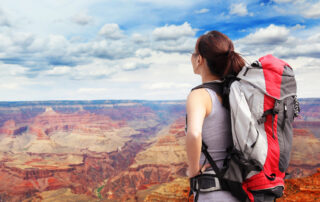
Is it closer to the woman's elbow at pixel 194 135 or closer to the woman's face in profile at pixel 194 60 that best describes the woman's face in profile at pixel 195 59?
the woman's face in profile at pixel 194 60

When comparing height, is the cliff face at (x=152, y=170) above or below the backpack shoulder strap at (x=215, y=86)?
below

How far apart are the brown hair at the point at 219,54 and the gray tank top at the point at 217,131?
11.8 inches

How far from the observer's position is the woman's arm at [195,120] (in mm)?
1791

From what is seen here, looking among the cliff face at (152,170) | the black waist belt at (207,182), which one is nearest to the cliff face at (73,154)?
the cliff face at (152,170)

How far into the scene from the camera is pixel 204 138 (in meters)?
2.04

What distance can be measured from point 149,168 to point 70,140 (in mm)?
76853

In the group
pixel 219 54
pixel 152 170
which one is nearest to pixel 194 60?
pixel 219 54

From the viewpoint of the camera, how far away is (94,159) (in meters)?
103

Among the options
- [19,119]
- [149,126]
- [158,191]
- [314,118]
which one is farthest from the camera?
[149,126]

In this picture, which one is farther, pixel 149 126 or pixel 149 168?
pixel 149 126

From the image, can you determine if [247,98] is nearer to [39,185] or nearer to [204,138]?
[204,138]

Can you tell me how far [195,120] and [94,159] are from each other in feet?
349

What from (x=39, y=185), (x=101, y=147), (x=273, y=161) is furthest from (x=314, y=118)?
(x=273, y=161)

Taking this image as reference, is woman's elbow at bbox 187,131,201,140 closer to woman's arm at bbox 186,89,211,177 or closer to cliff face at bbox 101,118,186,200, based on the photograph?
woman's arm at bbox 186,89,211,177
